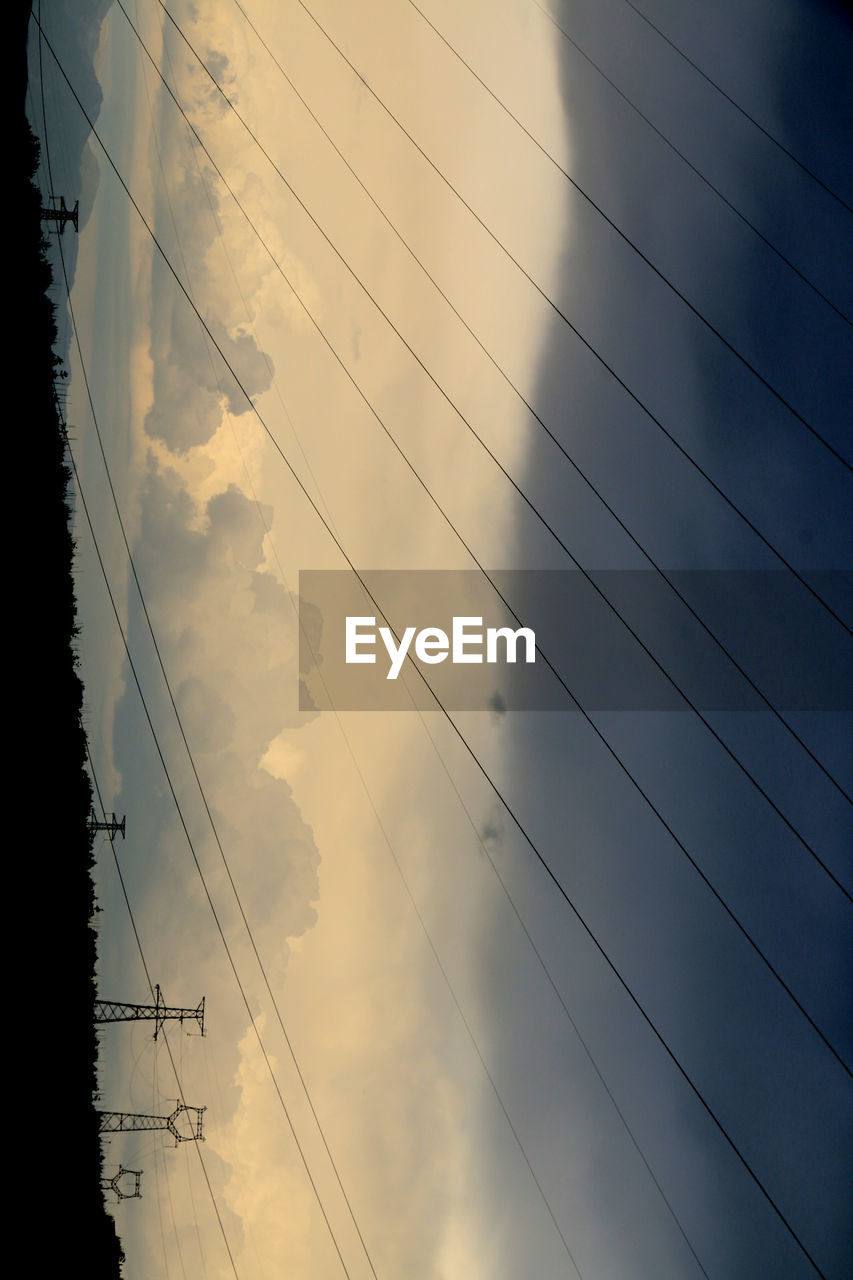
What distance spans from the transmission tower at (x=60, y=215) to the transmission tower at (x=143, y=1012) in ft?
62.8

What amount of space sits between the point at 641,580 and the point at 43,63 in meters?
20.0

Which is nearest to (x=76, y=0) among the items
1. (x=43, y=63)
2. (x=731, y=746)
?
(x=43, y=63)

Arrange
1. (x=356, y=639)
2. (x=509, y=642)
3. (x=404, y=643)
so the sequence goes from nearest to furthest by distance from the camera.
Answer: (x=404, y=643)
(x=356, y=639)
(x=509, y=642)

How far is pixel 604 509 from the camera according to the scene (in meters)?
17.8

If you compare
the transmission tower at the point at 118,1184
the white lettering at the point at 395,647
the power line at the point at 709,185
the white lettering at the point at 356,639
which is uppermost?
the power line at the point at 709,185

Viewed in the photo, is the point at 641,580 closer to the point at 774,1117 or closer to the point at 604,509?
the point at 604,509

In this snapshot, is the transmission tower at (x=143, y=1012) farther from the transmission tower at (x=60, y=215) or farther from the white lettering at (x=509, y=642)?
the transmission tower at (x=60, y=215)

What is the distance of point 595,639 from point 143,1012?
1626 centimetres

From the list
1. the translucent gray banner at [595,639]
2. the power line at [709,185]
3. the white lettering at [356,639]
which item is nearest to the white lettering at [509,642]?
the translucent gray banner at [595,639]

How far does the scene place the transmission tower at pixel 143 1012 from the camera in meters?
16.2

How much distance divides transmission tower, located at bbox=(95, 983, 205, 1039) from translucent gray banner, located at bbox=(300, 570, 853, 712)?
901cm

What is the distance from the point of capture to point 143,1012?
677 inches

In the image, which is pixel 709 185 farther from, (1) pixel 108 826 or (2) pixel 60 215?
(1) pixel 108 826

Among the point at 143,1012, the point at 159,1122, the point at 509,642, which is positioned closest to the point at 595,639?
the point at 509,642
